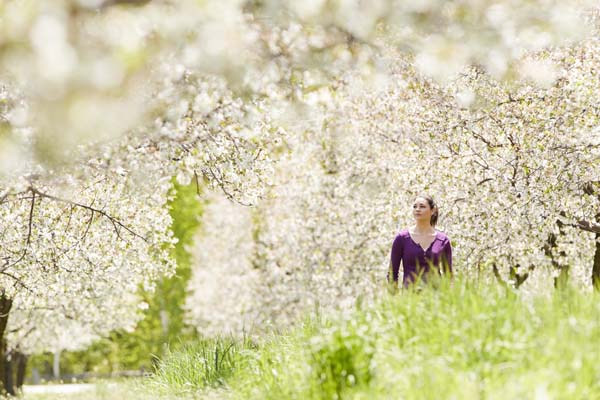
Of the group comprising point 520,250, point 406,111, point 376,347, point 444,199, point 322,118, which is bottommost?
point 376,347

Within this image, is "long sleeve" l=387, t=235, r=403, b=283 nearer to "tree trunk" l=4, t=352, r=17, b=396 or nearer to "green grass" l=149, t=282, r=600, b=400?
"green grass" l=149, t=282, r=600, b=400

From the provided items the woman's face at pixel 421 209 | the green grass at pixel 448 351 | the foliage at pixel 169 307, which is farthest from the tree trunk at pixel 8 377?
the green grass at pixel 448 351

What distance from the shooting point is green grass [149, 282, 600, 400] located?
593cm

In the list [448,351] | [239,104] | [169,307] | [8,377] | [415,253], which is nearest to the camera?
[448,351]

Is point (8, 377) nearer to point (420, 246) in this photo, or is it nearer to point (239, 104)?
point (420, 246)

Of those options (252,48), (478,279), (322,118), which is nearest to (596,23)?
(478,279)

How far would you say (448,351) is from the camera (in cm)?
662

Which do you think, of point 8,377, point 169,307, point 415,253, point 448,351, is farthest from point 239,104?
point 169,307

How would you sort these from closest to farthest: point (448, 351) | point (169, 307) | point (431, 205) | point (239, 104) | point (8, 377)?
1. point (448, 351)
2. point (239, 104)
3. point (431, 205)
4. point (8, 377)
5. point (169, 307)

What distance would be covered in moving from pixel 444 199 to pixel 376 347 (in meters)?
9.31

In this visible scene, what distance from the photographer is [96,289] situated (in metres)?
19.8

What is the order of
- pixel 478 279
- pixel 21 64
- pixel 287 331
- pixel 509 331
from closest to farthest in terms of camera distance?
pixel 21 64, pixel 509 331, pixel 478 279, pixel 287 331

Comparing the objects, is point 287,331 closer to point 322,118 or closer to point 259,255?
point 322,118

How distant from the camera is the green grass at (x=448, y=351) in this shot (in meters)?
5.93
